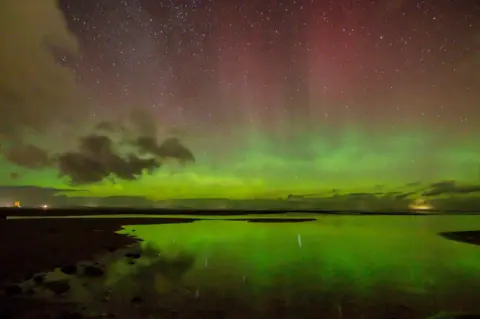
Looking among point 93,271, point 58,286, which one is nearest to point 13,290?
point 58,286

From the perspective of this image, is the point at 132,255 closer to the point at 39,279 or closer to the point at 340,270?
the point at 39,279

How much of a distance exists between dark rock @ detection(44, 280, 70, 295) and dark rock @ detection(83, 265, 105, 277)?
1.69 metres

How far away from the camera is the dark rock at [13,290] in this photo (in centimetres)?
1394

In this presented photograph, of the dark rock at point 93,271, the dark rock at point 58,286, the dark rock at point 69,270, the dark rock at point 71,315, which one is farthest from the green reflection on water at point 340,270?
the dark rock at point 71,315

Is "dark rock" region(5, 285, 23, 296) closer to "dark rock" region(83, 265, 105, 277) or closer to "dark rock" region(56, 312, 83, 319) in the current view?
"dark rock" region(83, 265, 105, 277)

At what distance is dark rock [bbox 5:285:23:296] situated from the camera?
13938 mm

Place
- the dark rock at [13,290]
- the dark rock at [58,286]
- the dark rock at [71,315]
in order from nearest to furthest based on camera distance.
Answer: the dark rock at [71,315]
the dark rock at [13,290]
the dark rock at [58,286]

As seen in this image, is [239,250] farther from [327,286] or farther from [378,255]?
[327,286]

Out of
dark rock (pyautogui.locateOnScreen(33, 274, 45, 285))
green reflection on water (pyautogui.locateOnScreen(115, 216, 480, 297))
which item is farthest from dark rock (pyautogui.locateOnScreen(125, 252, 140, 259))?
dark rock (pyautogui.locateOnScreen(33, 274, 45, 285))

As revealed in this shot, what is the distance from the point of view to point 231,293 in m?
14.3

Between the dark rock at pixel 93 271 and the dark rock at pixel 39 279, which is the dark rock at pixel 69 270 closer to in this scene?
the dark rock at pixel 93 271

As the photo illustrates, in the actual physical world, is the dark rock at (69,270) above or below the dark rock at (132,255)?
below

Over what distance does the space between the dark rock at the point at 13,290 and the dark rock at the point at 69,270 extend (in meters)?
3.07

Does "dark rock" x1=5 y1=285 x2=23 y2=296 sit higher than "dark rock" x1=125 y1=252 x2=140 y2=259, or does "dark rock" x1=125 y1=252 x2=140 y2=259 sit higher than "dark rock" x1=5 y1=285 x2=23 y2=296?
"dark rock" x1=125 y1=252 x2=140 y2=259
